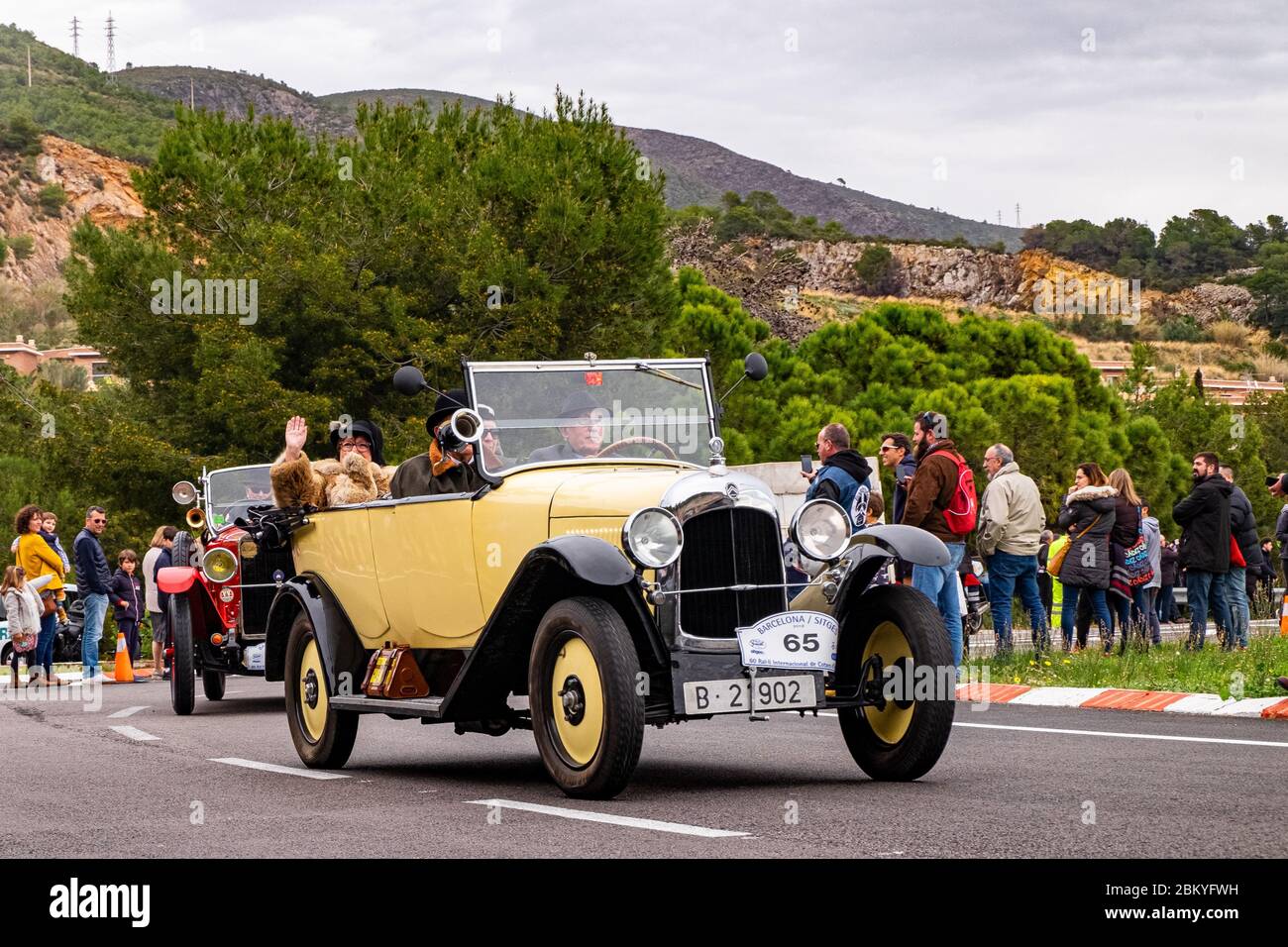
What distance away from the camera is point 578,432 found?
9672 mm

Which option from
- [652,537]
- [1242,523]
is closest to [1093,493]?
[1242,523]

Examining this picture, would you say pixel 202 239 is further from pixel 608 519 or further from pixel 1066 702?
pixel 608 519

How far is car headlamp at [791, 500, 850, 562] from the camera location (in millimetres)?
8812

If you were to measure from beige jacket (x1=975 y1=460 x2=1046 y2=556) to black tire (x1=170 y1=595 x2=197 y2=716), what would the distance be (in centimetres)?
712

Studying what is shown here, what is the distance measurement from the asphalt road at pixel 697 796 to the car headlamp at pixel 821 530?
3.77ft

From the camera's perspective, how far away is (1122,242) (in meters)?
154

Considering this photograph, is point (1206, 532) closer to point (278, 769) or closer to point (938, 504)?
point (938, 504)

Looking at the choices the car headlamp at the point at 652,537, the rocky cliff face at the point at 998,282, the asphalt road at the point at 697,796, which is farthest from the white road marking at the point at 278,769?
the rocky cliff face at the point at 998,282

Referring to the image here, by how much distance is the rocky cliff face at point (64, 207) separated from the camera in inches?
5197

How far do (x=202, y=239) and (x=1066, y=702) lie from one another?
27.5 metres

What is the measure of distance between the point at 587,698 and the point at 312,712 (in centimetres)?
297

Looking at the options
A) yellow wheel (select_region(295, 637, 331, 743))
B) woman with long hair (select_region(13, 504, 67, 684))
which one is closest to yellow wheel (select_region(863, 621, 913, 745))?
yellow wheel (select_region(295, 637, 331, 743))

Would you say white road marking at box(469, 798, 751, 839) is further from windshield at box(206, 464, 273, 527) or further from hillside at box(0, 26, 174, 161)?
hillside at box(0, 26, 174, 161)
